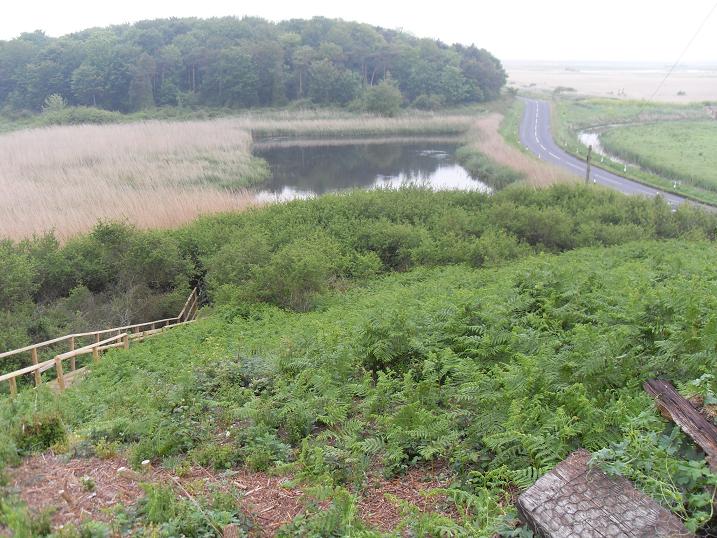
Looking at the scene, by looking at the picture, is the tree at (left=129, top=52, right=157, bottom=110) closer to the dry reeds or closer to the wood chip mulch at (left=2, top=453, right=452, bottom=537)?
the dry reeds

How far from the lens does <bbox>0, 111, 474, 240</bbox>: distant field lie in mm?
25547

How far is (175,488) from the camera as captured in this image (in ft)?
17.9

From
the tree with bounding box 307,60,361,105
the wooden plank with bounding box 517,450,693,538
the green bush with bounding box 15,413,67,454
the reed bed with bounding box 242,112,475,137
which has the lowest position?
the green bush with bounding box 15,413,67,454

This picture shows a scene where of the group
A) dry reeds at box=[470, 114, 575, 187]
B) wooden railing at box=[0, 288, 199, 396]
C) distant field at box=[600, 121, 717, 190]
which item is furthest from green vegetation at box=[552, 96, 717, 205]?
wooden railing at box=[0, 288, 199, 396]

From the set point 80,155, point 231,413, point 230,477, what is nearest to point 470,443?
point 230,477

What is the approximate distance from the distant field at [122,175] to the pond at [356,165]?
259cm

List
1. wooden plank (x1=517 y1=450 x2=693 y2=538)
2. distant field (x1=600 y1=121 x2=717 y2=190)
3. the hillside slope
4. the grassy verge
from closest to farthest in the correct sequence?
wooden plank (x1=517 y1=450 x2=693 y2=538) → the hillside slope → distant field (x1=600 y1=121 x2=717 y2=190) → the grassy verge

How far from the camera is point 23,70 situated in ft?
284

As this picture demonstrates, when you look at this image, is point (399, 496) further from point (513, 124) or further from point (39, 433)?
point (513, 124)

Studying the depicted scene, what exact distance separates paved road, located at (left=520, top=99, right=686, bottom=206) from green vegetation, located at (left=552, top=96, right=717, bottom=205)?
87 centimetres

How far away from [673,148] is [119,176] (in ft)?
155

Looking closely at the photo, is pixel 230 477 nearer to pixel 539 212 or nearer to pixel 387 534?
A: pixel 387 534

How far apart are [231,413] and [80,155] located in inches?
1442

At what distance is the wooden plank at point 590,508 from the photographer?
366cm
